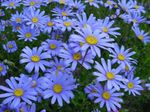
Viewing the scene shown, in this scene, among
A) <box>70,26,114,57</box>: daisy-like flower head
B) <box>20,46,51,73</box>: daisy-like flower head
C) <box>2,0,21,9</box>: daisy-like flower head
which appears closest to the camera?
<box>70,26,114,57</box>: daisy-like flower head

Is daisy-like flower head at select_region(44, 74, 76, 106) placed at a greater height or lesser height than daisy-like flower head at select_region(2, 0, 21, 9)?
lesser

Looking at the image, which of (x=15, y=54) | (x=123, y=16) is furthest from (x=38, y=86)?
(x=123, y=16)

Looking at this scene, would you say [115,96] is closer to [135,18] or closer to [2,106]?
[2,106]

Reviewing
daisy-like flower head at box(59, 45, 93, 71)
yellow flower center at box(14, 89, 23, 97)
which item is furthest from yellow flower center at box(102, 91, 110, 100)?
yellow flower center at box(14, 89, 23, 97)

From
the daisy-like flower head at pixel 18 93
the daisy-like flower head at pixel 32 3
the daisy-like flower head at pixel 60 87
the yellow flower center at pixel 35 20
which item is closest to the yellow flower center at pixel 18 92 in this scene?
the daisy-like flower head at pixel 18 93

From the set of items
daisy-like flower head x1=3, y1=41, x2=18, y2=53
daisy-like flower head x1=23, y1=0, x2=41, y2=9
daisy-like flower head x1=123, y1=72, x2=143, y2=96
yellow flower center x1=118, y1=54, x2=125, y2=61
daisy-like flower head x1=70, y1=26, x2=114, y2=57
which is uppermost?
daisy-like flower head x1=70, y1=26, x2=114, y2=57

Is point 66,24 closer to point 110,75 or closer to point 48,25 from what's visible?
point 48,25

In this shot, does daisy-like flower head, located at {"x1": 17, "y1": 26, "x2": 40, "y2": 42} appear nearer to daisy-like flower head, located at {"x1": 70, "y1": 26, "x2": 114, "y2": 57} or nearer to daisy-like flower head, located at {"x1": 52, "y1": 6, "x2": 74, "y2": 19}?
daisy-like flower head, located at {"x1": 52, "y1": 6, "x2": 74, "y2": 19}

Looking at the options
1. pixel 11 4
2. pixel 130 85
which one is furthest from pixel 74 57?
pixel 11 4

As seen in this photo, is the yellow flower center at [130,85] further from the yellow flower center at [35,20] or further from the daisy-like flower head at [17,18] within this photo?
the daisy-like flower head at [17,18]
